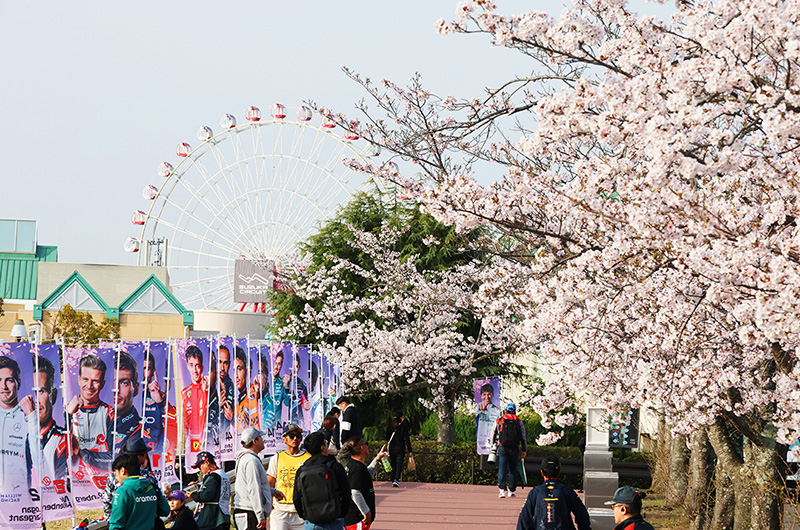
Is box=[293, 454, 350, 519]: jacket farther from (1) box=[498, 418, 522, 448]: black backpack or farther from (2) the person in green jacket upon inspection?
(1) box=[498, 418, 522, 448]: black backpack

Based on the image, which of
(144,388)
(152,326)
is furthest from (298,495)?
(152,326)

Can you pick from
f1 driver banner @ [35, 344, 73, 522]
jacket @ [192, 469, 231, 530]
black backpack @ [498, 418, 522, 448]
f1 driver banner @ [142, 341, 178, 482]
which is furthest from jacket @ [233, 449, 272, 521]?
black backpack @ [498, 418, 522, 448]

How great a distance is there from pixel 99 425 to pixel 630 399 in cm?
600

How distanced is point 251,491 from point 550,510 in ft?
8.67

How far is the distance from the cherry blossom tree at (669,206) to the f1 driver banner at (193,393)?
11.7 ft

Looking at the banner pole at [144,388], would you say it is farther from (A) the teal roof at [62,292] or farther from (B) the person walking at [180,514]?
(A) the teal roof at [62,292]

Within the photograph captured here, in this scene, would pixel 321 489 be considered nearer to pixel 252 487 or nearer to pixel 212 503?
pixel 252 487

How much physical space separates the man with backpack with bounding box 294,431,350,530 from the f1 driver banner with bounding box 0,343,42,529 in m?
2.78

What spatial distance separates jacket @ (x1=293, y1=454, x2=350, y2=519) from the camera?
299 inches

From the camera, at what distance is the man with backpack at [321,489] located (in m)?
7.52

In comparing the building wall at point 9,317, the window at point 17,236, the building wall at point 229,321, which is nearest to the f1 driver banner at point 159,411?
the building wall at point 9,317

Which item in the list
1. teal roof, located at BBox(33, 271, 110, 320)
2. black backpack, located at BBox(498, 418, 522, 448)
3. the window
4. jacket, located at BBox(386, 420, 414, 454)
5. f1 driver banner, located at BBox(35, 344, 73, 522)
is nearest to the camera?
f1 driver banner, located at BBox(35, 344, 73, 522)

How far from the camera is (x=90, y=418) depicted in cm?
976

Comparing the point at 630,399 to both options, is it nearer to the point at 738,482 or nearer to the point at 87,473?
the point at 738,482
